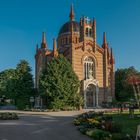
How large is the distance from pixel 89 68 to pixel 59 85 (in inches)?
448

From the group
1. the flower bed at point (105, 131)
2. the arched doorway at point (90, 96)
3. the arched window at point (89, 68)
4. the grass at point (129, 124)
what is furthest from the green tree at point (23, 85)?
the flower bed at point (105, 131)

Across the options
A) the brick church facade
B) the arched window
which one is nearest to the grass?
the brick church facade

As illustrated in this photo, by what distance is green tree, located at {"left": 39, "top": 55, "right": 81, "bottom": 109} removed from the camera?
49469mm

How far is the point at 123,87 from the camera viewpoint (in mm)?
70000

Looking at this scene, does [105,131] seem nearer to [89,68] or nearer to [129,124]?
[129,124]

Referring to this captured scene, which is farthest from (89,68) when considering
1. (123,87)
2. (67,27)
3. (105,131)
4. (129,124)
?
(105,131)

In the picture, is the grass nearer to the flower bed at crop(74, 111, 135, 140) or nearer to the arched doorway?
the flower bed at crop(74, 111, 135, 140)

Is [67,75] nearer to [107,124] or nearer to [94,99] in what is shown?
[94,99]

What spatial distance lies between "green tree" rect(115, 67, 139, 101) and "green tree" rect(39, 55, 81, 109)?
380 inches

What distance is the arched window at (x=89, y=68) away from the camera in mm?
58594

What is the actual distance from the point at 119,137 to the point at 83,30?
156 feet

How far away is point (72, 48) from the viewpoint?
56.6 m

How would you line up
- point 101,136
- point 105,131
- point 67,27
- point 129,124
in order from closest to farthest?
point 101,136
point 105,131
point 129,124
point 67,27

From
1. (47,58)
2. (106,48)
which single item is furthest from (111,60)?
(47,58)
